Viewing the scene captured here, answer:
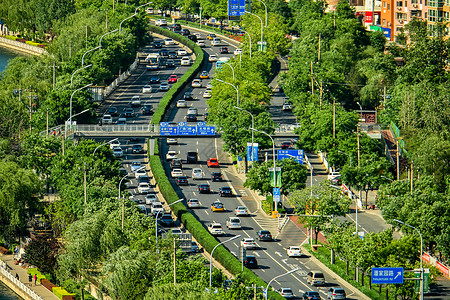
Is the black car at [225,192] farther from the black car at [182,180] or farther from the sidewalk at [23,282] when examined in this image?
the sidewalk at [23,282]

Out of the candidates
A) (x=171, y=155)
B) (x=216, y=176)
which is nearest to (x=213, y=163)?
(x=216, y=176)

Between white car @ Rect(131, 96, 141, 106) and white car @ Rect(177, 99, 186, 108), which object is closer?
white car @ Rect(177, 99, 186, 108)

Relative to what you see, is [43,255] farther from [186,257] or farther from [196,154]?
[196,154]

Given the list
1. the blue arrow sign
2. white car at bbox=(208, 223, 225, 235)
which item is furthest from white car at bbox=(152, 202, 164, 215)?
the blue arrow sign

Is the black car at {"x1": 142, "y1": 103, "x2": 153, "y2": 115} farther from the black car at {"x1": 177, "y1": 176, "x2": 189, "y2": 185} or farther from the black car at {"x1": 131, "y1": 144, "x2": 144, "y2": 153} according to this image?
the black car at {"x1": 177, "y1": 176, "x2": 189, "y2": 185}

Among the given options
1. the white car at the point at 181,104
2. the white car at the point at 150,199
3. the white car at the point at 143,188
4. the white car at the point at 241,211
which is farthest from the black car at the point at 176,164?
the white car at the point at 181,104

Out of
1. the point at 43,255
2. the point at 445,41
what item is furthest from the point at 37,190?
the point at 445,41
